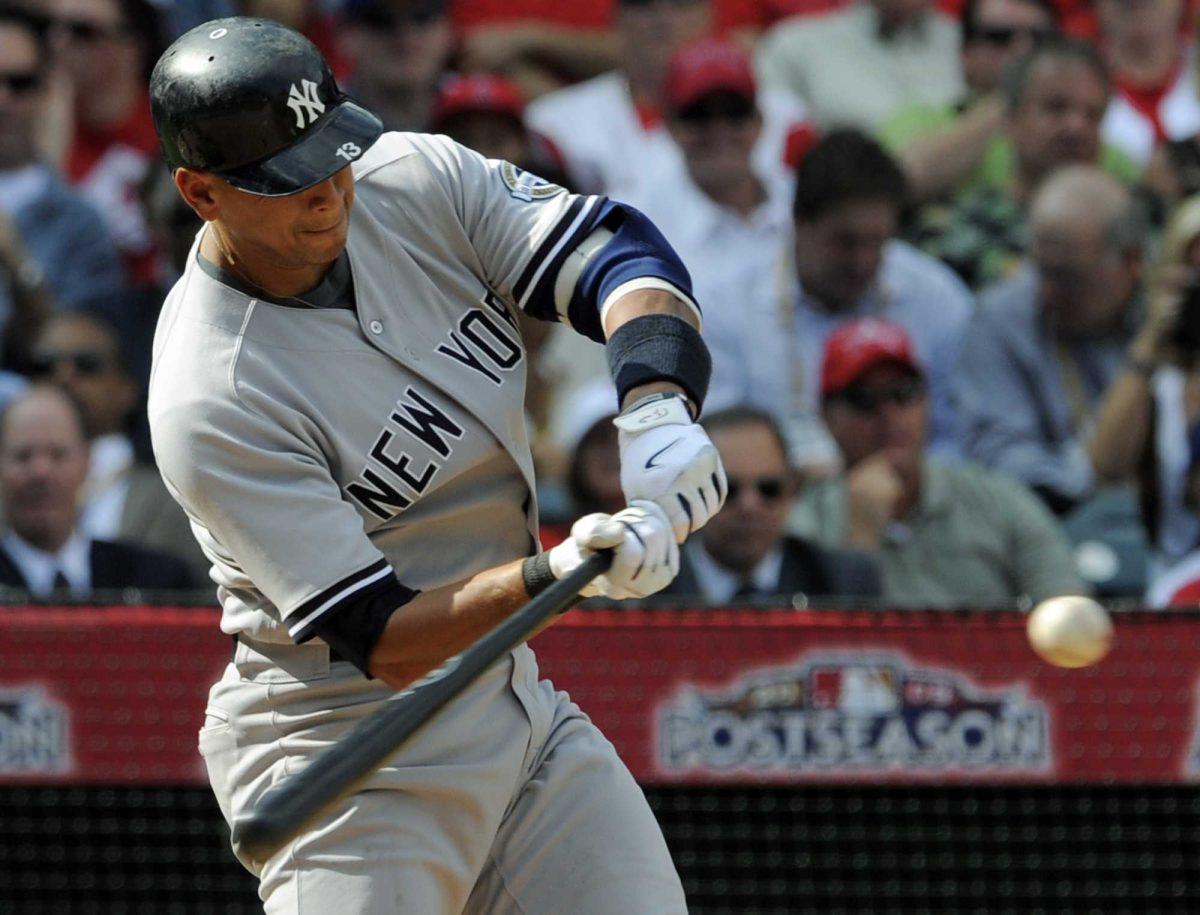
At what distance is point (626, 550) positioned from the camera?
7.31ft

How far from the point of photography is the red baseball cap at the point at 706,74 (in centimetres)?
587

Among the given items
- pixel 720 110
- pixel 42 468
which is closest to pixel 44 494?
pixel 42 468

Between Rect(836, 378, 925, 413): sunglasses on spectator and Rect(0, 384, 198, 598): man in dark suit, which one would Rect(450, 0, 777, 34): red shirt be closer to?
Rect(836, 378, 925, 413): sunglasses on spectator

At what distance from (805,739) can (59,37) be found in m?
3.80

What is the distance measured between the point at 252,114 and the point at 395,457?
50 cm

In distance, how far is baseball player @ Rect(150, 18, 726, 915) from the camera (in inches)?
92.7

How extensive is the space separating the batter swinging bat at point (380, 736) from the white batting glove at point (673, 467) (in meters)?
0.12

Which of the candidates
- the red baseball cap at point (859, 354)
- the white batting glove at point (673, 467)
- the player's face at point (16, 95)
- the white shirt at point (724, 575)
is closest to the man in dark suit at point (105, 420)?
the player's face at point (16, 95)

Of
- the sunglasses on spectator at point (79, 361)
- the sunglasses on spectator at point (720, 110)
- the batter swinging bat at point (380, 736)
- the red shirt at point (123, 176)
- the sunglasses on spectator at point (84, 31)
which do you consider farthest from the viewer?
the sunglasses on spectator at point (84, 31)

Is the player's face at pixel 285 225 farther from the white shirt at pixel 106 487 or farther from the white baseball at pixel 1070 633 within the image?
the white shirt at pixel 106 487

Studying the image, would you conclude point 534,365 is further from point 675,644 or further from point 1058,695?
point 1058,695

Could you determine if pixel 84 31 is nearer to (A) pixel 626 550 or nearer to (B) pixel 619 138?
(B) pixel 619 138

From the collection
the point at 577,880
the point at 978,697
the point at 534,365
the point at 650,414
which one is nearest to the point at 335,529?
the point at 650,414

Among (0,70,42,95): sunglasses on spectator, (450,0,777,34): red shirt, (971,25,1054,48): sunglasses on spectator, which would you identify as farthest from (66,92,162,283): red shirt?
(971,25,1054,48): sunglasses on spectator
